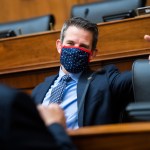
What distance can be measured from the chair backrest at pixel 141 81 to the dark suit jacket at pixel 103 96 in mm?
35

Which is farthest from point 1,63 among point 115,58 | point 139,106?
point 139,106

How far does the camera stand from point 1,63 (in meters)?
1.55

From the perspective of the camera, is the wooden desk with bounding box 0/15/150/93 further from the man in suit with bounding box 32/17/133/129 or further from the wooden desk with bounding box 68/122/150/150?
the wooden desk with bounding box 68/122/150/150

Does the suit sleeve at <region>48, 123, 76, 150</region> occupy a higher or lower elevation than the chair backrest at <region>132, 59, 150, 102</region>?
higher

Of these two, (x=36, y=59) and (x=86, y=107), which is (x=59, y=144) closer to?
(x=86, y=107)

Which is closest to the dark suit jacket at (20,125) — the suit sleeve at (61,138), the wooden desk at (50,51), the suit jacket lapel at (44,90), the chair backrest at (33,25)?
the suit sleeve at (61,138)

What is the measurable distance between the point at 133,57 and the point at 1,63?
0.55m

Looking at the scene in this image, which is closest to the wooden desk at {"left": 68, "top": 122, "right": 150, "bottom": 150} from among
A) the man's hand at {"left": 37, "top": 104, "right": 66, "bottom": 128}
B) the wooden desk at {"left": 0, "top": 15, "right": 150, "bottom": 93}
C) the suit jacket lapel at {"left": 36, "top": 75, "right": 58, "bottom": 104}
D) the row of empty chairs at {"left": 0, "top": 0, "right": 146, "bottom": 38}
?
the man's hand at {"left": 37, "top": 104, "right": 66, "bottom": 128}

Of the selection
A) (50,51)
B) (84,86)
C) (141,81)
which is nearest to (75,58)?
(84,86)

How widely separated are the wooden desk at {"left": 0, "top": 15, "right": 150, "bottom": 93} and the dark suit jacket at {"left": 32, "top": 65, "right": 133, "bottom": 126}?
0.34 metres

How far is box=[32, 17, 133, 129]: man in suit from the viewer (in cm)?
96

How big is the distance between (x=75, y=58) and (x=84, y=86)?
0.29ft

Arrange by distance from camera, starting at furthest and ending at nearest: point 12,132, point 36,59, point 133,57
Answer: point 36,59
point 133,57
point 12,132

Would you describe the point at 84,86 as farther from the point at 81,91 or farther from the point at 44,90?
the point at 44,90
